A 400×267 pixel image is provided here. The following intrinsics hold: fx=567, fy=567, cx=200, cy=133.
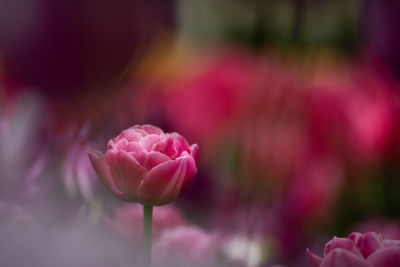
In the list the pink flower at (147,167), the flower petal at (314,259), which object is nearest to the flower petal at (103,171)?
the pink flower at (147,167)

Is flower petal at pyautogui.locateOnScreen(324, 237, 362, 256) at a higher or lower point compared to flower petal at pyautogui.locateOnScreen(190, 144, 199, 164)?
lower

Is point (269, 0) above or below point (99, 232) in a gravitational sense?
above

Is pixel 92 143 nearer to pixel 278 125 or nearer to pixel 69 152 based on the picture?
pixel 69 152

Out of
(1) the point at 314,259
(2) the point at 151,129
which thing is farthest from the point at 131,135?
(1) the point at 314,259

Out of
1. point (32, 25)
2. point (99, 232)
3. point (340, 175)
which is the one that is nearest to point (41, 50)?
point (32, 25)

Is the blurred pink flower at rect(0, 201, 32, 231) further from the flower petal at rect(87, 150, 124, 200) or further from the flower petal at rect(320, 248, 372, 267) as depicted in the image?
the flower petal at rect(320, 248, 372, 267)

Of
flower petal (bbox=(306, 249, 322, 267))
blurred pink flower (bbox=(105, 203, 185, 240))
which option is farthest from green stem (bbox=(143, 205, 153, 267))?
flower petal (bbox=(306, 249, 322, 267))
